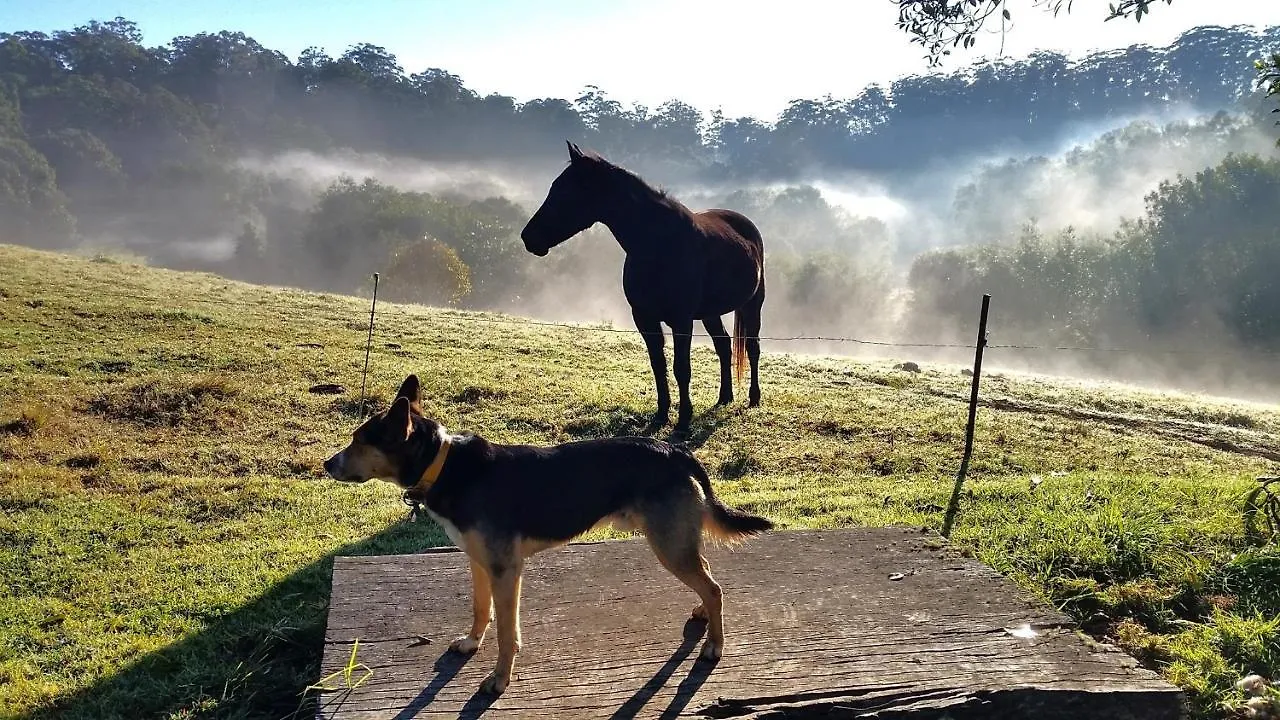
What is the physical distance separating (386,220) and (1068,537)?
79.1 metres

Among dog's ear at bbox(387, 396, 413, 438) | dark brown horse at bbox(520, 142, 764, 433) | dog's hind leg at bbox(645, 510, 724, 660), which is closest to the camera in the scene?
dog's ear at bbox(387, 396, 413, 438)

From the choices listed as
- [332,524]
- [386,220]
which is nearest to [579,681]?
[332,524]

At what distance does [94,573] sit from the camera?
632cm

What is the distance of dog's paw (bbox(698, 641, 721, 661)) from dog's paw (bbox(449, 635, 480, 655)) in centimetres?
119

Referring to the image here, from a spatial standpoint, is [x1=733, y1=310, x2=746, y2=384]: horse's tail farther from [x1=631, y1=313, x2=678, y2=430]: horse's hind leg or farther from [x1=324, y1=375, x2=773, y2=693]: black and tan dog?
[x1=324, y1=375, x2=773, y2=693]: black and tan dog

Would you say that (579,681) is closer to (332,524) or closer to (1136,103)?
(332,524)

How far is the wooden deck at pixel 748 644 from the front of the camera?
14.1 feet

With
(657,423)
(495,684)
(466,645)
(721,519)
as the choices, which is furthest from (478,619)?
(657,423)

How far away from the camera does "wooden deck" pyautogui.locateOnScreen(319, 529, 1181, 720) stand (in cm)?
430

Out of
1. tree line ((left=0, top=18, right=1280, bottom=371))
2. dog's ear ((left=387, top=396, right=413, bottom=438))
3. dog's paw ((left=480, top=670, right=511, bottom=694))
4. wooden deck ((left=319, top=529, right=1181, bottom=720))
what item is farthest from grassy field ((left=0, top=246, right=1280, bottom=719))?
tree line ((left=0, top=18, right=1280, bottom=371))

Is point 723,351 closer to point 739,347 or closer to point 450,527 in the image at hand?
point 739,347

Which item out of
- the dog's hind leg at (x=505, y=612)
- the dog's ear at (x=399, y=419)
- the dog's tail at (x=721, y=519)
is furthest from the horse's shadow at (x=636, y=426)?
the dog's ear at (x=399, y=419)

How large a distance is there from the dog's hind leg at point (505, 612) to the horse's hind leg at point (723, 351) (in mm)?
7548

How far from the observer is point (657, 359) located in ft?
34.8
